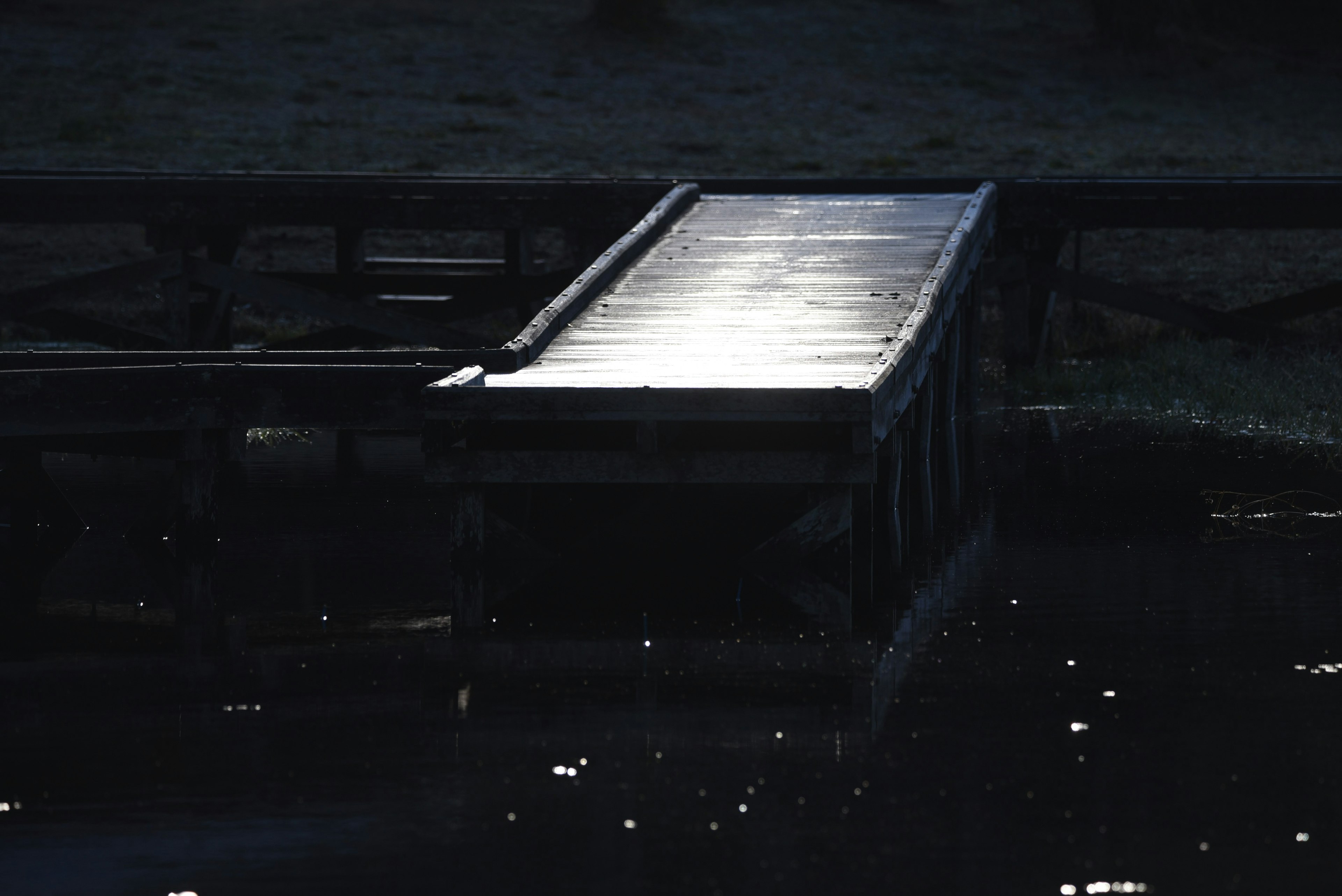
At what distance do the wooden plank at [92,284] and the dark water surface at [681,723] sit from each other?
23.2 ft

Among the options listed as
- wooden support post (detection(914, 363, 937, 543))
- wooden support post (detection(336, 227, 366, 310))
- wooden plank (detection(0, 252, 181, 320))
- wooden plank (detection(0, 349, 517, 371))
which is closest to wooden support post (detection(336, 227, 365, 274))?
wooden support post (detection(336, 227, 366, 310))

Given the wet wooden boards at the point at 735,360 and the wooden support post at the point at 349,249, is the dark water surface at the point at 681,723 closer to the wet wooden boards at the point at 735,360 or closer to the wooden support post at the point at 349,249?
the wet wooden boards at the point at 735,360

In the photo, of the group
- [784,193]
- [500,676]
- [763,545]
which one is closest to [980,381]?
[784,193]

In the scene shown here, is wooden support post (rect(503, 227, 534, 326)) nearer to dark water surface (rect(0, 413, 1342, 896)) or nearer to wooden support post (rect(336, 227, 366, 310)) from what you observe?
wooden support post (rect(336, 227, 366, 310))

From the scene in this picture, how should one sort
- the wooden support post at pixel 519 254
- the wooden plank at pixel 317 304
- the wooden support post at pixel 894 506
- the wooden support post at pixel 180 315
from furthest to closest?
the wooden support post at pixel 519 254 → the wooden support post at pixel 180 315 → the wooden plank at pixel 317 304 → the wooden support post at pixel 894 506

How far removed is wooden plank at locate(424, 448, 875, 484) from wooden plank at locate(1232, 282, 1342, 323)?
10505 millimetres

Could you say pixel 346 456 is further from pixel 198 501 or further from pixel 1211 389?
pixel 1211 389

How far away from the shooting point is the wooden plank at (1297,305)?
1769cm

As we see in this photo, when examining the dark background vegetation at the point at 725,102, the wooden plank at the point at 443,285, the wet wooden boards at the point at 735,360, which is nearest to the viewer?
the wet wooden boards at the point at 735,360

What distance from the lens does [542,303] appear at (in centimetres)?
1947

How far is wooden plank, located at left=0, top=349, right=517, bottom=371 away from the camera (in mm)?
9727

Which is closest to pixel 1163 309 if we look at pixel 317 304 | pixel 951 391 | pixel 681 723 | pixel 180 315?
pixel 951 391

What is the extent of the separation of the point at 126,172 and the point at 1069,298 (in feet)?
34.5

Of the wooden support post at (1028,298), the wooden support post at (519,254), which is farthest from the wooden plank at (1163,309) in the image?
the wooden support post at (519,254)
